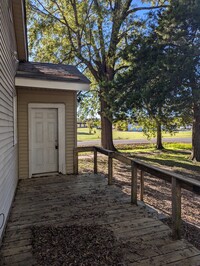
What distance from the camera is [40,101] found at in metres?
6.39

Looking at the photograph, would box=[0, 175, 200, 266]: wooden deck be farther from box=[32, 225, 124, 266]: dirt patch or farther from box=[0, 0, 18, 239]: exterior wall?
box=[0, 0, 18, 239]: exterior wall

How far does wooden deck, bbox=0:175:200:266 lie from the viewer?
2721mm

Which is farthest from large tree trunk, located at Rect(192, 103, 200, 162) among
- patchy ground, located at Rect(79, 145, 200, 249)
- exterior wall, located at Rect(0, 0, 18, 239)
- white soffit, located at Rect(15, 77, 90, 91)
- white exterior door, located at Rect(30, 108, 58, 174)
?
exterior wall, located at Rect(0, 0, 18, 239)

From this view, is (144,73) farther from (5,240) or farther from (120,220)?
(5,240)

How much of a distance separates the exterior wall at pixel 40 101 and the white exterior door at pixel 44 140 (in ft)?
0.74

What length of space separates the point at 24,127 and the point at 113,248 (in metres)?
4.43

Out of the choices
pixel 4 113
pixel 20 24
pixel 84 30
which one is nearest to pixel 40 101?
Answer: pixel 20 24

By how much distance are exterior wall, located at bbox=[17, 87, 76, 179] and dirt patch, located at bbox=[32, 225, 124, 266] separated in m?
3.24

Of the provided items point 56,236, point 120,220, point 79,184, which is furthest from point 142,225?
point 79,184

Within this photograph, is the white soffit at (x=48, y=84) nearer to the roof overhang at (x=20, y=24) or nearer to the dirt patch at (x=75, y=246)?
the roof overhang at (x=20, y=24)

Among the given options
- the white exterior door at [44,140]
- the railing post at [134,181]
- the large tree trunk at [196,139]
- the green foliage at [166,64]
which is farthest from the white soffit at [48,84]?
the large tree trunk at [196,139]

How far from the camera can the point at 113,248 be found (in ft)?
9.43

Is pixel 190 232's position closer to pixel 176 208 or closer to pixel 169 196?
pixel 176 208

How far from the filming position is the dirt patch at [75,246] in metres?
2.62
